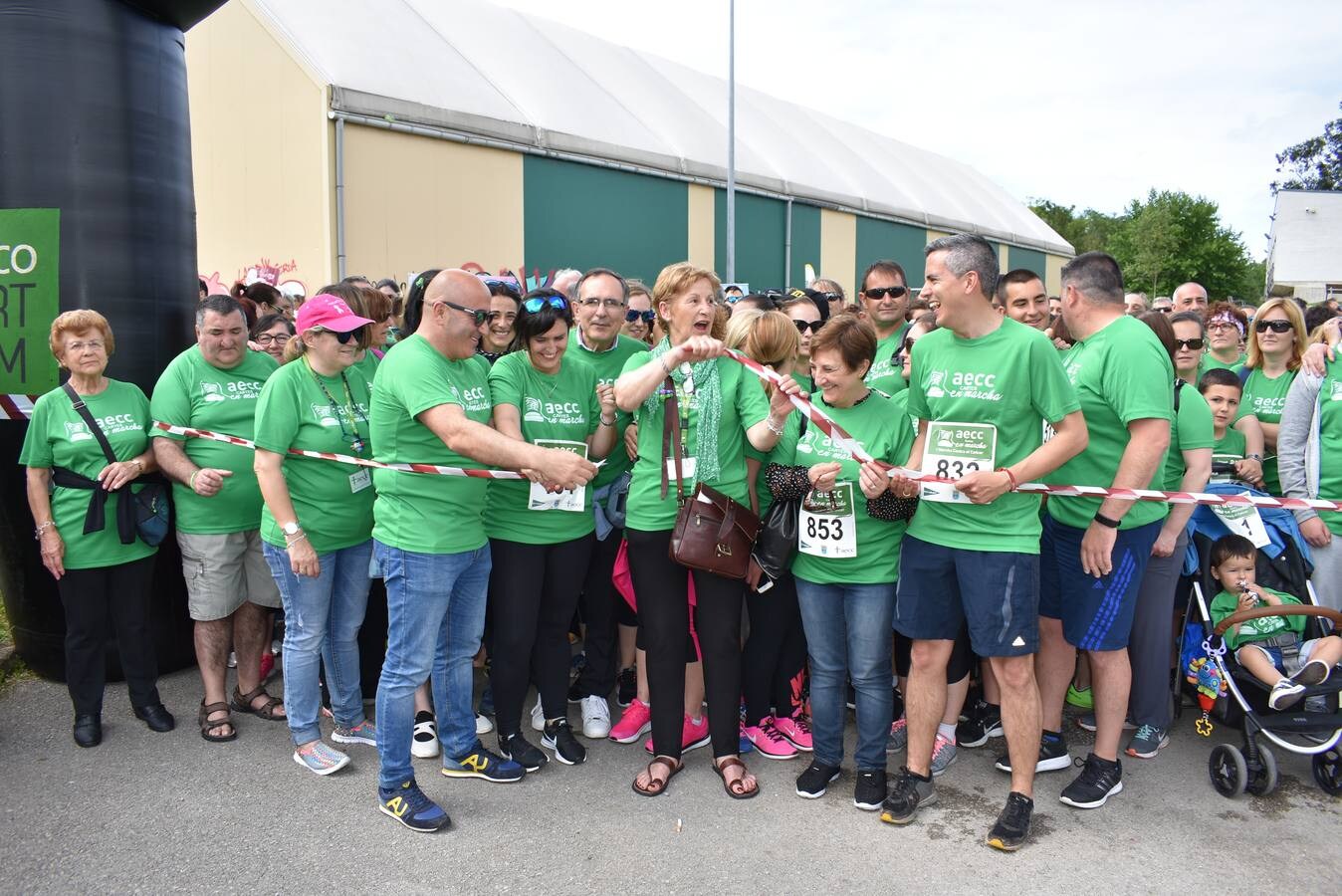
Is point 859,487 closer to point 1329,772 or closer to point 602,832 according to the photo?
point 602,832

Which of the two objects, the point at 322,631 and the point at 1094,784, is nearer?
the point at 1094,784

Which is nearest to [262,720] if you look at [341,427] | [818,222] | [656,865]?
[341,427]

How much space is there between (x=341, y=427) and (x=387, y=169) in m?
10.2

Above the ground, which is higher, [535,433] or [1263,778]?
[535,433]

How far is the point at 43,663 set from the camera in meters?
5.01

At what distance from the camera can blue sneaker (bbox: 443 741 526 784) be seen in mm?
3918

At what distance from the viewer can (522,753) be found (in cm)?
407

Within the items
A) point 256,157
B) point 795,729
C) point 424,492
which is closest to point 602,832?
point 795,729

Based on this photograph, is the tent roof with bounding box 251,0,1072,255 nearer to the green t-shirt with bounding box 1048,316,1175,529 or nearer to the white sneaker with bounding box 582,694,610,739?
the white sneaker with bounding box 582,694,610,739

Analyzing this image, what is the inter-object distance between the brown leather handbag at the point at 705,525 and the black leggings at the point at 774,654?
0.41 meters

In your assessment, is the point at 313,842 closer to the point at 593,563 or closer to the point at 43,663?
the point at 593,563

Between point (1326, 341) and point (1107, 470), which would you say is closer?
point (1107, 470)

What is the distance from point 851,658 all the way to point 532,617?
135 cm

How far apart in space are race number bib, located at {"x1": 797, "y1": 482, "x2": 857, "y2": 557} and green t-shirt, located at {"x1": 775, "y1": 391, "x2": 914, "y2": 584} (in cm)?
2
